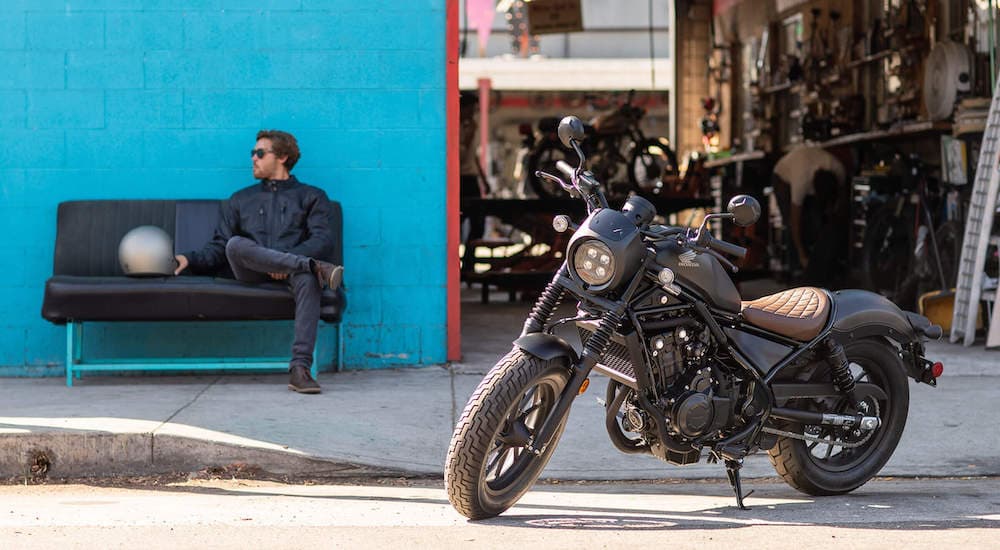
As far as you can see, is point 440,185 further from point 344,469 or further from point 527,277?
point 527,277

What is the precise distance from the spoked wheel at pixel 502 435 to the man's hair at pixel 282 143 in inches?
142

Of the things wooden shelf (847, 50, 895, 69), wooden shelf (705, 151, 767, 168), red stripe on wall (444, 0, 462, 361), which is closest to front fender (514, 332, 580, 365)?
red stripe on wall (444, 0, 462, 361)

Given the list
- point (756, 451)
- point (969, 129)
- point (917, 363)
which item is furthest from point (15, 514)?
point (969, 129)

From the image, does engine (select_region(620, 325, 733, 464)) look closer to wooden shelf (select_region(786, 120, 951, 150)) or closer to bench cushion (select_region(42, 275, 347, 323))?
bench cushion (select_region(42, 275, 347, 323))

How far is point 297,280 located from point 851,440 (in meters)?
3.38

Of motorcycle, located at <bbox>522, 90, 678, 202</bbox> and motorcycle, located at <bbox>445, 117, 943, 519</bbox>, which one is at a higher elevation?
motorcycle, located at <bbox>522, 90, 678, 202</bbox>

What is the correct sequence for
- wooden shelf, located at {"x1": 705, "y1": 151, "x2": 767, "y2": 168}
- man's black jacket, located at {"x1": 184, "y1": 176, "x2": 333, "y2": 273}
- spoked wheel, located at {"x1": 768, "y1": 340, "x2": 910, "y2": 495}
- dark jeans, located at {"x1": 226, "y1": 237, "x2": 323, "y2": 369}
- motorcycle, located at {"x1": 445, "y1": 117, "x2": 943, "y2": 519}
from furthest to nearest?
wooden shelf, located at {"x1": 705, "y1": 151, "x2": 767, "y2": 168} < man's black jacket, located at {"x1": 184, "y1": 176, "x2": 333, "y2": 273} < dark jeans, located at {"x1": 226, "y1": 237, "x2": 323, "y2": 369} < spoked wheel, located at {"x1": 768, "y1": 340, "x2": 910, "y2": 495} < motorcycle, located at {"x1": 445, "y1": 117, "x2": 943, "y2": 519}

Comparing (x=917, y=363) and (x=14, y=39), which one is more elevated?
(x=14, y=39)

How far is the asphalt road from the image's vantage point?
5.18 metres

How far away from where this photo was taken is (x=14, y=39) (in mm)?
8883

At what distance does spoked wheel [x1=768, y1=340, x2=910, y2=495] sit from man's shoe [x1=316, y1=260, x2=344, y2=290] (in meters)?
2.97

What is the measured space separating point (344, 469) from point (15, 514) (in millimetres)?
1463

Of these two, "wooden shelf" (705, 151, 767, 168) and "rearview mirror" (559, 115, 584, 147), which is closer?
"rearview mirror" (559, 115, 584, 147)

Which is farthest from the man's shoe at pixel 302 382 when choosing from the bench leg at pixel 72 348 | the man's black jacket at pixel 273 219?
the bench leg at pixel 72 348
